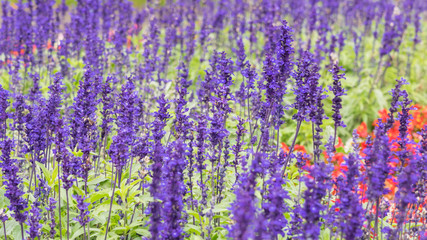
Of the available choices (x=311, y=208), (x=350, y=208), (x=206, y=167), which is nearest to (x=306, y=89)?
(x=350, y=208)

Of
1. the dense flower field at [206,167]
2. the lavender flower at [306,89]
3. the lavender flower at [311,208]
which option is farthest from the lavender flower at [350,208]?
the lavender flower at [306,89]

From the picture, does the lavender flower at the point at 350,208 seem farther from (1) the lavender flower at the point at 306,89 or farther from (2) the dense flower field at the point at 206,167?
(1) the lavender flower at the point at 306,89

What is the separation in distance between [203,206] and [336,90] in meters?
1.73

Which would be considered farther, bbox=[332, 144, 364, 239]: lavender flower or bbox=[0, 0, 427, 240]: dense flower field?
bbox=[0, 0, 427, 240]: dense flower field

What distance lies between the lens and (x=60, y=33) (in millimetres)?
12352

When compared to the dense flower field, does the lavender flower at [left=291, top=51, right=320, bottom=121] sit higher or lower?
higher

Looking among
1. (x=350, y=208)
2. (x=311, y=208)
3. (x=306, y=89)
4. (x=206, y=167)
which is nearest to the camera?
(x=311, y=208)

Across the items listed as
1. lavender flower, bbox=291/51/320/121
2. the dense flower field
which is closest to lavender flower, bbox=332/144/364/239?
the dense flower field

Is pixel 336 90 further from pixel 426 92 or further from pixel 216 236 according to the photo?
pixel 426 92

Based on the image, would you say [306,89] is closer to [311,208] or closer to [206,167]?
[311,208]

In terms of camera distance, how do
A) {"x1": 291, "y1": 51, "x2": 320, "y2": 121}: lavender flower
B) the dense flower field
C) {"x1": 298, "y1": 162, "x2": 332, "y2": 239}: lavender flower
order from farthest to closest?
{"x1": 291, "y1": 51, "x2": 320, "y2": 121}: lavender flower < the dense flower field < {"x1": 298, "y1": 162, "x2": 332, "y2": 239}: lavender flower

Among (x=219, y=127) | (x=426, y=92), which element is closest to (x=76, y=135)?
(x=219, y=127)

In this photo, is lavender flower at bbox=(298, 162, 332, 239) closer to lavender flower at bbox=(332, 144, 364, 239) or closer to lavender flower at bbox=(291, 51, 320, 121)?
lavender flower at bbox=(332, 144, 364, 239)

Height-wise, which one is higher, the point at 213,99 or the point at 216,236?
the point at 213,99
